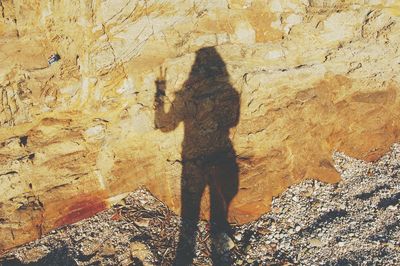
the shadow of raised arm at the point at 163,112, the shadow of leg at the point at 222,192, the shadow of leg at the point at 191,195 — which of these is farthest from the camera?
the shadow of leg at the point at 191,195

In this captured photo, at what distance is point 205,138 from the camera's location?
1041cm

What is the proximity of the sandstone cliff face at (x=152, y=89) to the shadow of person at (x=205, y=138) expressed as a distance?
0.57ft

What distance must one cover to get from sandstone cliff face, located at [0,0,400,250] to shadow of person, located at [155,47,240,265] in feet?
0.57

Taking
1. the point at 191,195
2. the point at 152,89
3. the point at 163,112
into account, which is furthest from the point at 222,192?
the point at 152,89

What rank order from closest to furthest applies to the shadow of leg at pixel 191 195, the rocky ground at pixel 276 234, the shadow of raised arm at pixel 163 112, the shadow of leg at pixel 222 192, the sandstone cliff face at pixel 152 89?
the rocky ground at pixel 276 234, the sandstone cliff face at pixel 152 89, the shadow of raised arm at pixel 163 112, the shadow of leg at pixel 222 192, the shadow of leg at pixel 191 195

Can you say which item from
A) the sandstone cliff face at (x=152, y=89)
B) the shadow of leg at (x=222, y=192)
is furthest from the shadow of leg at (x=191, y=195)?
the shadow of leg at (x=222, y=192)

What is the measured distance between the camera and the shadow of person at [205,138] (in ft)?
32.2

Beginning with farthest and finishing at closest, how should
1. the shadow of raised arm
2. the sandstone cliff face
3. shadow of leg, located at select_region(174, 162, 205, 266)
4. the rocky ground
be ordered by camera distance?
1. shadow of leg, located at select_region(174, 162, 205, 266)
2. the shadow of raised arm
3. the sandstone cliff face
4. the rocky ground

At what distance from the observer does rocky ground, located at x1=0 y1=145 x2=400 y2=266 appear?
914 centimetres

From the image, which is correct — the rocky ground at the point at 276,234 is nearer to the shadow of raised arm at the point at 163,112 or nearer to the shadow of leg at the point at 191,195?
the shadow of leg at the point at 191,195

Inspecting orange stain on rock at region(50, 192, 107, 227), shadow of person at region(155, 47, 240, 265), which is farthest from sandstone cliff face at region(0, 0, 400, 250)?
shadow of person at region(155, 47, 240, 265)

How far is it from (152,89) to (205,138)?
1.86 m

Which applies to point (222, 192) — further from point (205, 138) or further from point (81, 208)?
point (81, 208)

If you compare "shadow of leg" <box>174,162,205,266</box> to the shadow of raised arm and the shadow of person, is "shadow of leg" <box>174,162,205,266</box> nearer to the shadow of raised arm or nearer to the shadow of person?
the shadow of person
